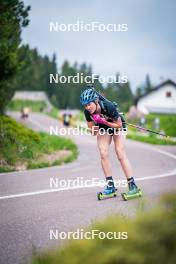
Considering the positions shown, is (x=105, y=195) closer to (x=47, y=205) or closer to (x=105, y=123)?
(x=47, y=205)

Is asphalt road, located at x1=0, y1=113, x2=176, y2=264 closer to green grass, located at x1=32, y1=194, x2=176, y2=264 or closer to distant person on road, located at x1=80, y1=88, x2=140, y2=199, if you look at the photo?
distant person on road, located at x1=80, y1=88, x2=140, y2=199

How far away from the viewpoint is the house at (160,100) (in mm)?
68312

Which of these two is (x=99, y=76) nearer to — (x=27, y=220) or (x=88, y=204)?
(x=88, y=204)

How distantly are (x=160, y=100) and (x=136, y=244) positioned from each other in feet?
224

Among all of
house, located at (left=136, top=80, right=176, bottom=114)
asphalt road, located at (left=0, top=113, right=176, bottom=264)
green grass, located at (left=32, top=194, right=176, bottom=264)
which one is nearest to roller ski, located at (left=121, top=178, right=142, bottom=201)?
asphalt road, located at (left=0, top=113, right=176, bottom=264)

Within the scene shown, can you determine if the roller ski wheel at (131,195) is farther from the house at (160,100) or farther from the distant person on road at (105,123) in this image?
the house at (160,100)

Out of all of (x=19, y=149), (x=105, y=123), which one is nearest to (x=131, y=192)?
(x=105, y=123)

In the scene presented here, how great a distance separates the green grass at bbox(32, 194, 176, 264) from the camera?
1.78 meters

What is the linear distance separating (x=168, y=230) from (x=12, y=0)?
13.3 metres

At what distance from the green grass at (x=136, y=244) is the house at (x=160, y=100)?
2626 inches

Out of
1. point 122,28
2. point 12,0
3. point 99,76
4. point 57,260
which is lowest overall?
point 57,260

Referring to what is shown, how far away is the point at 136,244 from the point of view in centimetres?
185

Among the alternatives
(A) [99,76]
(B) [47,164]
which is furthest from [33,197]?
(B) [47,164]

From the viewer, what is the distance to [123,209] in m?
6.11
